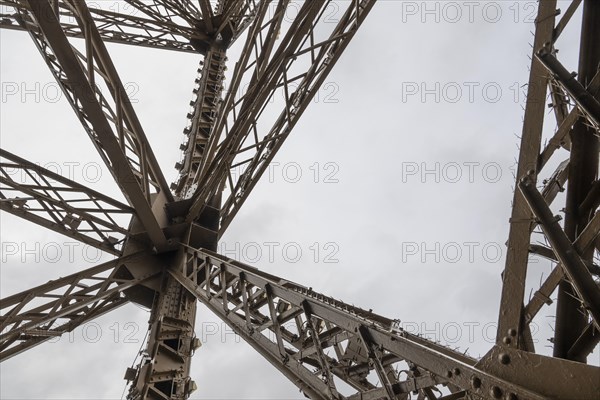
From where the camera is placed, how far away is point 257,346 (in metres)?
5.17

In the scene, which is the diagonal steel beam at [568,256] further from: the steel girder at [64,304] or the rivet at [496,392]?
the steel girder at [64,304]

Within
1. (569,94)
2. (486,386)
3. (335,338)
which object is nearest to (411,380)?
(486,386)

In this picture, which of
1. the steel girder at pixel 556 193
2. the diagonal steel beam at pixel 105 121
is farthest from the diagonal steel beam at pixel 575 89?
the diagonal steel beam at pixel 105 121

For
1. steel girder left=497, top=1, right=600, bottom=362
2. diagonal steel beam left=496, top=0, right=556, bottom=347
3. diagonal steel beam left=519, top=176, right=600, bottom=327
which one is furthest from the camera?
diagonal steel beam left=496, top=0, right=556, bottom=347

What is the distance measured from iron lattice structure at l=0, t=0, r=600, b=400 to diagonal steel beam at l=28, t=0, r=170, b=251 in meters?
0.02

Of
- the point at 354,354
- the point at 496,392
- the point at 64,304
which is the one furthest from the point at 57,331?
the point at 496,392

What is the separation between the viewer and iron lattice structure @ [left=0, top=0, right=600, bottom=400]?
2324mm

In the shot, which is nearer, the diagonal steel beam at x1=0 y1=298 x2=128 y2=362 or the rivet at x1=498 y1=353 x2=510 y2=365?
the rivet at x1=498 y1=353 x2=510 y2=365

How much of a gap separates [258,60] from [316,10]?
4.05 feet

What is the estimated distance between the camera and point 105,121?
5938 mm

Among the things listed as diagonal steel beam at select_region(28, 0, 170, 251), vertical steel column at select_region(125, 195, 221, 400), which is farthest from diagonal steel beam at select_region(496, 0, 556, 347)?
vertical steel column at select_region(125, 195, 221, 400)

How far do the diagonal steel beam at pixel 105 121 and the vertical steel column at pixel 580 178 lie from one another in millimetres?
4758

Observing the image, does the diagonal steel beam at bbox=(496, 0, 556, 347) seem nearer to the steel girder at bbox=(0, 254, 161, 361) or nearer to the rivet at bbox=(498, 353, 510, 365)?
the rivet at bbox=(498, 353, 510, 365)

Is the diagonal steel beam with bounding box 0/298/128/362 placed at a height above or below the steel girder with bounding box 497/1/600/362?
below
